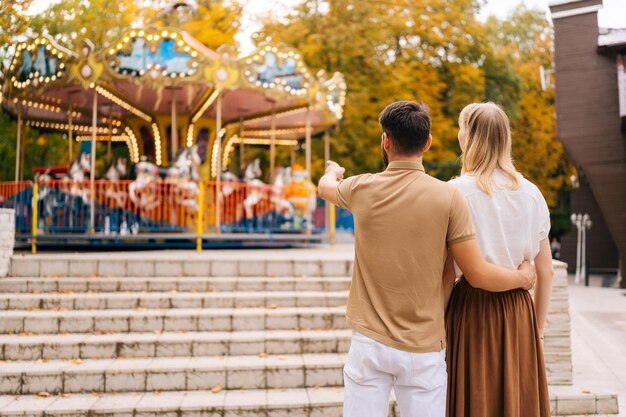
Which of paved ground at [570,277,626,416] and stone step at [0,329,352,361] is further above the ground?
stone step at [0,329,352,361]

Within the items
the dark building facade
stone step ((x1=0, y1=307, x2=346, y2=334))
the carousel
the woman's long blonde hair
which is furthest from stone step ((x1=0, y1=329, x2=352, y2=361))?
the dark building facade

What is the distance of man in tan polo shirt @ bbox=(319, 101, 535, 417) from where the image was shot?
2088mm

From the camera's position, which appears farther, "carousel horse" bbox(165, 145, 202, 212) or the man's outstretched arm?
"carousel horse" bbox(165, 145, 202, 212)

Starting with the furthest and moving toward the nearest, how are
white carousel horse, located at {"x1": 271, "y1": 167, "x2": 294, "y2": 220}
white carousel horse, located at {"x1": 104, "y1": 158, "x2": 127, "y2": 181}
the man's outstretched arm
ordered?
white carousel horse, located at {"x1": 104, "y1": 158, "x2": 127, "y2": 181} → white carousel horse, located at {"x1": 271, "y1": 167, "x2": 294, "y2": 220} → the man's outstretched arm

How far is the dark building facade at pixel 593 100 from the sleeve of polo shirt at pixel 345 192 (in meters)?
16.4

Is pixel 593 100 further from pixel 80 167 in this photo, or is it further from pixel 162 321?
pixel 162 321

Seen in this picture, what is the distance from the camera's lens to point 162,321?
6043 millimetres

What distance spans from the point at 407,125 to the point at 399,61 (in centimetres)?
2089

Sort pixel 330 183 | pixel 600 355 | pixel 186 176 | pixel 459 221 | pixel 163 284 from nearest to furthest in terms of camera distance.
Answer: pixel 459 221, pixel 330 183, pixel 600 355, pixel 163 284, pixel 186 176

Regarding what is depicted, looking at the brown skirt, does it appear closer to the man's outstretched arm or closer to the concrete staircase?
the man's outstretched arm

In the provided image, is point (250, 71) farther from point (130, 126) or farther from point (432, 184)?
point (432, 184)

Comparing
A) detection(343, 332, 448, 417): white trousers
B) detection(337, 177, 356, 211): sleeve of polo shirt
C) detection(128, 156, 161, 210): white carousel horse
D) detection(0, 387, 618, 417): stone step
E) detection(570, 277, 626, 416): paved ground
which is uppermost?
detection(128, 156, 161, 210): white carousel horse

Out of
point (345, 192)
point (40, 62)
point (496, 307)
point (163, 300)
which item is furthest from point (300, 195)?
Result: point (496, 307)

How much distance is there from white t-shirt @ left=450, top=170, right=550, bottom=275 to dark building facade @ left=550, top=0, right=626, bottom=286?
1609cm
